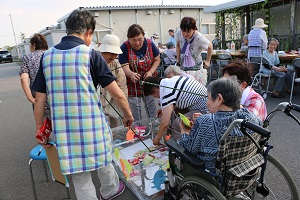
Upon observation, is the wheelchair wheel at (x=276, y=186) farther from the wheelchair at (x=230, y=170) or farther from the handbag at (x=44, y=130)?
the handbag at (x=44, y=130)

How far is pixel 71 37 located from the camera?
1.45 meters

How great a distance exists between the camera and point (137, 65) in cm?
290

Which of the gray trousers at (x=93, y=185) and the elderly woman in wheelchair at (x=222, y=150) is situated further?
the gray trousers at (x=93, y=185)

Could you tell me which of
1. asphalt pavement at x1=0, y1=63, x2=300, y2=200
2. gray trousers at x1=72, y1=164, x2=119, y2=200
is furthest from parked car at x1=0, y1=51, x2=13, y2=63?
gray trousers at x1=72, y1=164, x2=119, y2=200

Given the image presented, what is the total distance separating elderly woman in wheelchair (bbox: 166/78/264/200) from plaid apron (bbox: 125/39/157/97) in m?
1.56

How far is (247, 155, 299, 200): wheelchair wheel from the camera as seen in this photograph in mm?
1567

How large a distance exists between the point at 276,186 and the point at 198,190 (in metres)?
1.01

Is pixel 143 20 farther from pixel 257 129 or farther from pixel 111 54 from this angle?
pixel 257 129

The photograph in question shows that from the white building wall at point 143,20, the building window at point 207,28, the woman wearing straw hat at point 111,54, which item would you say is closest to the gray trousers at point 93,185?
the woman wearing straw hat at point 111,54

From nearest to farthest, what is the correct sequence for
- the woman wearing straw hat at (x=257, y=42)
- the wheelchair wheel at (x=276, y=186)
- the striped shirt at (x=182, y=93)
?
1. the wheelchair wheel at (x=276, y=186)
2. the striped shirt at (x=182, y=93)
3. the woman wearing straw hat at (x=257, y=42)

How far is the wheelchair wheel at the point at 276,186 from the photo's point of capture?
61.7 inches

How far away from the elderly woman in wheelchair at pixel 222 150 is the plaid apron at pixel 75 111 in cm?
58

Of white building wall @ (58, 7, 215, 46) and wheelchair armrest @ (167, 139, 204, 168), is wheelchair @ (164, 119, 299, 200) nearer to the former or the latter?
wheelchair armrest @ (167, 139, 204, 168)

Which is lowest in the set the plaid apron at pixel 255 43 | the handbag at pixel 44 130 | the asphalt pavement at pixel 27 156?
the asphalt pavement at pixel 27 156
